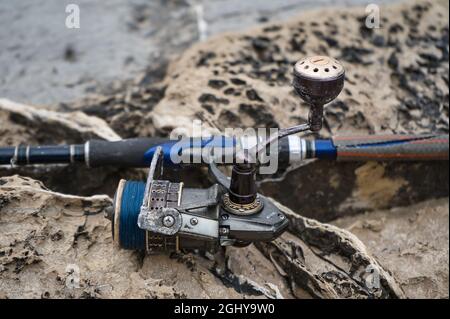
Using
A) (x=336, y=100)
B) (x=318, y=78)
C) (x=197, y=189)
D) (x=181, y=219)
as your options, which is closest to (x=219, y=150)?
(x=197, y=189)

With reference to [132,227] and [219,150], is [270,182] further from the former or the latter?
[132,227]

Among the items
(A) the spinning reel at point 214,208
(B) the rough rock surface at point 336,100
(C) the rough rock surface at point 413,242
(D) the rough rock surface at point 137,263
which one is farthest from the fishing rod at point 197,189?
(C) the rough rock surface at point 413,242

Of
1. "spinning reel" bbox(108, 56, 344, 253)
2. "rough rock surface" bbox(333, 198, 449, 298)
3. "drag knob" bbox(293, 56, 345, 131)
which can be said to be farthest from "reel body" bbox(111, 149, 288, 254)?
"rough rock surface" bbox(333, 198, 449, 298)

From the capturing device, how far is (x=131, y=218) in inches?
88.5

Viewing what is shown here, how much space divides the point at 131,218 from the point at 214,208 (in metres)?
0.30

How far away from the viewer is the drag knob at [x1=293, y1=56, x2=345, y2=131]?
7.00 feet

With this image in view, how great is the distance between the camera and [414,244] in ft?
9.88

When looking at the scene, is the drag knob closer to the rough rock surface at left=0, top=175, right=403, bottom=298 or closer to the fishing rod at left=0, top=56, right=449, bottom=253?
the fishing rod at left=0, top=56, right=449, bottom=253

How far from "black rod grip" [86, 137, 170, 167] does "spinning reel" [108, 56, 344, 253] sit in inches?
15.8

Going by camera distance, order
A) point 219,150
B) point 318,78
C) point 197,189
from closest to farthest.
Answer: point 318,78, point 197,189, point 219,150

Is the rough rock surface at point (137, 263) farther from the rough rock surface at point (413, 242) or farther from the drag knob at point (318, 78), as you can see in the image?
the drag knob at point (318, 78)
